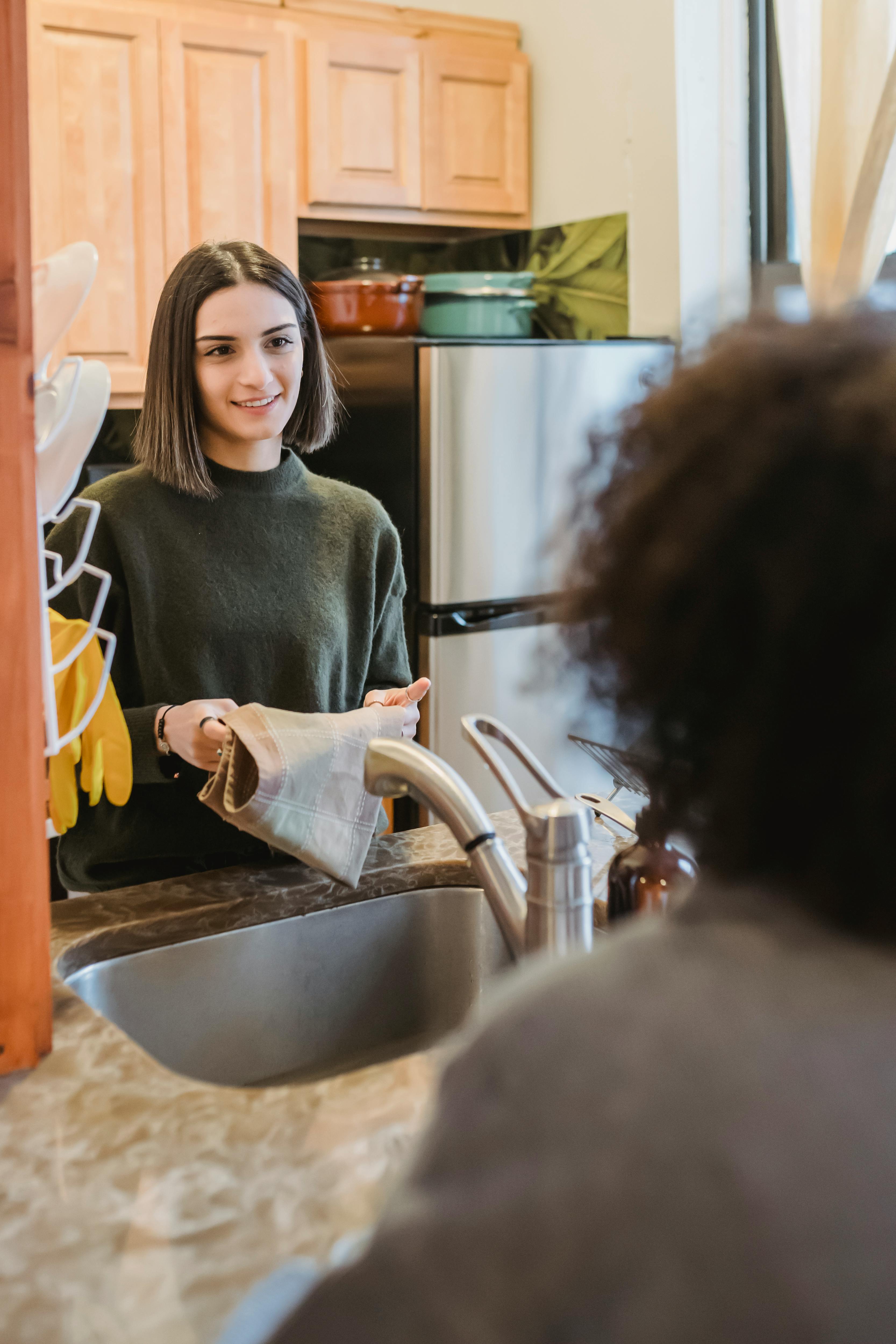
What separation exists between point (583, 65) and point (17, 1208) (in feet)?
9.18

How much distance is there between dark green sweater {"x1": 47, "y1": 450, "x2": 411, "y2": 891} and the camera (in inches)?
52.2

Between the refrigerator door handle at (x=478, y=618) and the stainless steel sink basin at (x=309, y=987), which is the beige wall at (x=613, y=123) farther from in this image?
the stainless steel sink basin at (x=309, y=987)

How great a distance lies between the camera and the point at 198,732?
1168 mm

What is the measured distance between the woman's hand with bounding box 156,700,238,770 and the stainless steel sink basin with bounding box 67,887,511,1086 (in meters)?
0.18

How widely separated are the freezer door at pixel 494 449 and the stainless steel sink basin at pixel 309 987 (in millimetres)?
1352

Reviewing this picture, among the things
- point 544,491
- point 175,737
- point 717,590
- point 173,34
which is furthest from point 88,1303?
point 173,34

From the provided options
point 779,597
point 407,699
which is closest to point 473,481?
point 407,699

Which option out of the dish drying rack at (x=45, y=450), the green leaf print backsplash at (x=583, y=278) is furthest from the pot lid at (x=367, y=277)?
the dish drying rack at (x=45, y=450)

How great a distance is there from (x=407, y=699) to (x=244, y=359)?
44 centimetres

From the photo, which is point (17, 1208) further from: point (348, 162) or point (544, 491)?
point (348, 162)

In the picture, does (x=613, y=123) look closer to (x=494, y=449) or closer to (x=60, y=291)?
(x=494, y=449)

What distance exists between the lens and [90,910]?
3.57 feet

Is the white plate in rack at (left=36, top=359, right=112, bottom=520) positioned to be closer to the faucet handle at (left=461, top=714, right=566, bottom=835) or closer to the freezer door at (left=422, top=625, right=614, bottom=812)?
the faucet handle at (left=461, top=714, right=566, bottom=835)

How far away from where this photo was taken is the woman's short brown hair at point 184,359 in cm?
137
